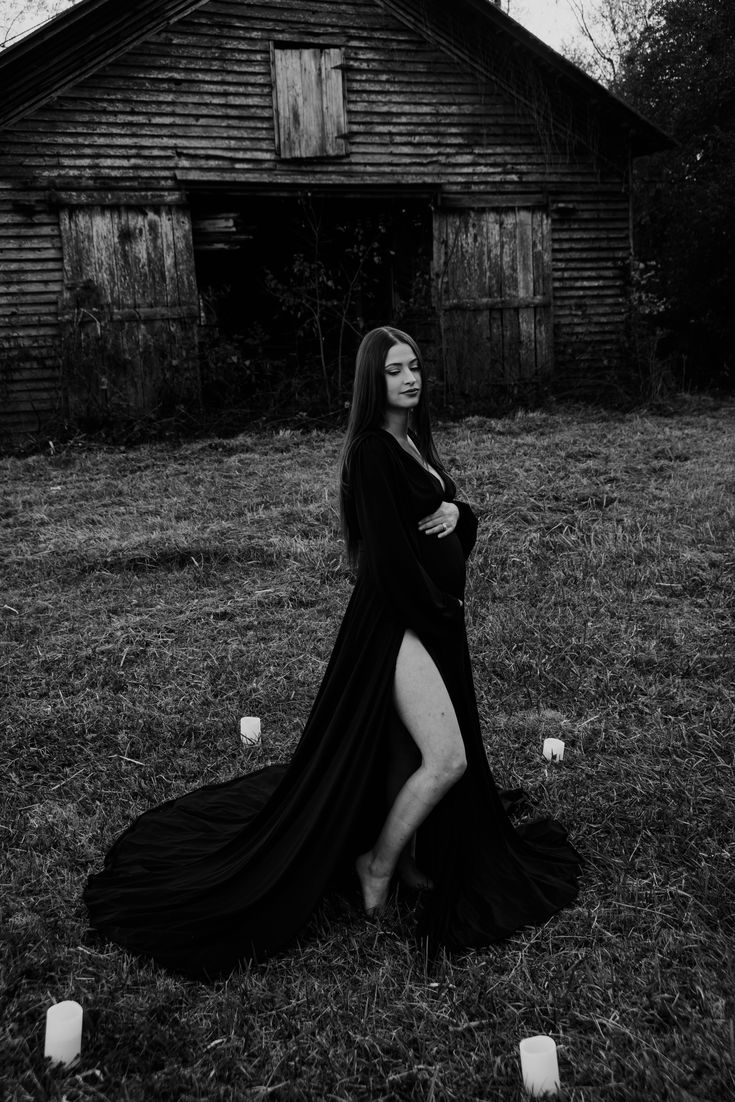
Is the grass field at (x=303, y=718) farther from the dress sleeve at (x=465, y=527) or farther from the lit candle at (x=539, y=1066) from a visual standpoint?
the dress sleeve at (x=465, y=527)

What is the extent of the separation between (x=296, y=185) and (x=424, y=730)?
11.2 meters

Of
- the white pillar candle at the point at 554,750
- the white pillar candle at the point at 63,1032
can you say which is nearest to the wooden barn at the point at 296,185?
the white pillar candle at the point at 554,750

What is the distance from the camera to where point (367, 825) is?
297 cm

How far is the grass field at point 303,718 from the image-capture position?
232 centimetres

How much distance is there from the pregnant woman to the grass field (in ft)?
0.39

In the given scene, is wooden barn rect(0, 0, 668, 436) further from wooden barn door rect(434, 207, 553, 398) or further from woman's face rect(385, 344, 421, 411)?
woman's face rect(385, 344, 421, 411)

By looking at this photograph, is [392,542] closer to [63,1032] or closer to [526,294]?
[63,1032]

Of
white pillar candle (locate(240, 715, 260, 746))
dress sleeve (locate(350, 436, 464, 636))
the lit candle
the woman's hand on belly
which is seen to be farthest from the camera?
white pillar candle (locate(240, 715, 260, 746))

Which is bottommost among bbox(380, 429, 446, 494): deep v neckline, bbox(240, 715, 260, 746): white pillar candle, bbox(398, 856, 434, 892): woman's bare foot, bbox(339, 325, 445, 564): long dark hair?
bbox(398, 856, 434, 892): woman's bare foot

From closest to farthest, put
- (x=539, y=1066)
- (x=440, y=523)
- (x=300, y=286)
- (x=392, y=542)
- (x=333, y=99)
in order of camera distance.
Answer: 1. (x=539, y=1066)
2. (x=392, y=542)
3. (x=440, y=523)
4. (x=333, y=99)
5. (x=300, y=286)

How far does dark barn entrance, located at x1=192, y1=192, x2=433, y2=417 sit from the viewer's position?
1266cm

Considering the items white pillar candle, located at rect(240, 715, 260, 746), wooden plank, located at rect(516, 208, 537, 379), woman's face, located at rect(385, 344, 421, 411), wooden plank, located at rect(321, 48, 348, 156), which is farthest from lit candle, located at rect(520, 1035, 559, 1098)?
wooden plank, located at rect(516, 208, 537, 379)

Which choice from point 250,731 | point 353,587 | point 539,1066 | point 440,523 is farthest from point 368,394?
point 353,587

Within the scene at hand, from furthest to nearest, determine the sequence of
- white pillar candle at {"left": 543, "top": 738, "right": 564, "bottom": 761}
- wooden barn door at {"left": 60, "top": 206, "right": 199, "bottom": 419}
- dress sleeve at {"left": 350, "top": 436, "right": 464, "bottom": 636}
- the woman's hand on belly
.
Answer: wooden barn door at {"left": 60, "top": 206, "right": 199, "bottom": 419}
white pillar candle at {"left": 543, "top": 738, "right": 564, "bottom": 761}
the woman's hand on belly
dress sleeve at {"left": 350, "top": 436, "right": 464, "bottom": 636}
